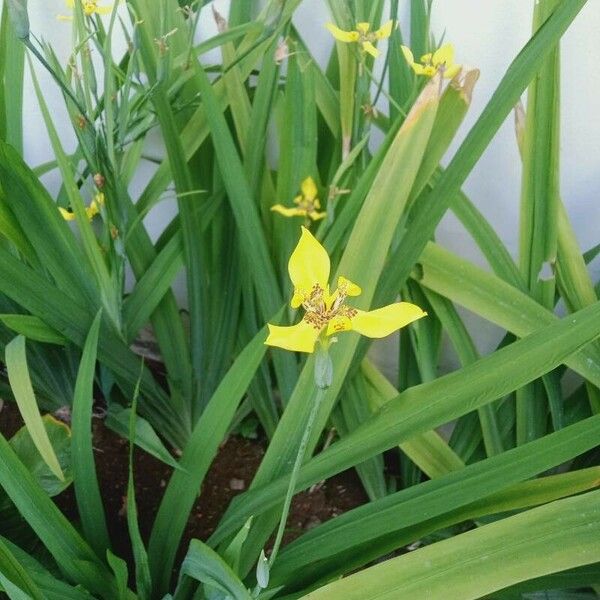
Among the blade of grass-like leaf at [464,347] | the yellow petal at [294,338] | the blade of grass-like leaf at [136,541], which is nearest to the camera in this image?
the yellow petal at [294,338]

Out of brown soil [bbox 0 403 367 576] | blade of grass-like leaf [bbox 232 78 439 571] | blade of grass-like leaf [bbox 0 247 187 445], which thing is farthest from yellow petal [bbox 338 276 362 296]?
brown soil [bbox 0 403 367 576]

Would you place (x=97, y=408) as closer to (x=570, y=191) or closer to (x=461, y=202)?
(x=461, y=202)

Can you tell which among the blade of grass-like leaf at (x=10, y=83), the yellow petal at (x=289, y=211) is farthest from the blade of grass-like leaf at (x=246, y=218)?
the blade of grass-like leaf at (x=10, y=83)

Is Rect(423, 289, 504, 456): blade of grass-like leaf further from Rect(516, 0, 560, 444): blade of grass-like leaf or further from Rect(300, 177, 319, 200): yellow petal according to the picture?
Rect(300, 177, 319, 200): yellow petal

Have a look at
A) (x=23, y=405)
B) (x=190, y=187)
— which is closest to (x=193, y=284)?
(x=190, y=187)

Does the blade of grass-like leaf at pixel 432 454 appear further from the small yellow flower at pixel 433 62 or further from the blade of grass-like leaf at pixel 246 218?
the small yellow flower at pixel 433 62

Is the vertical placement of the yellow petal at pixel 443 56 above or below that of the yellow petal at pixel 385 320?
above

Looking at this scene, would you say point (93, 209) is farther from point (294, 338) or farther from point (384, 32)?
point (294, 338)
